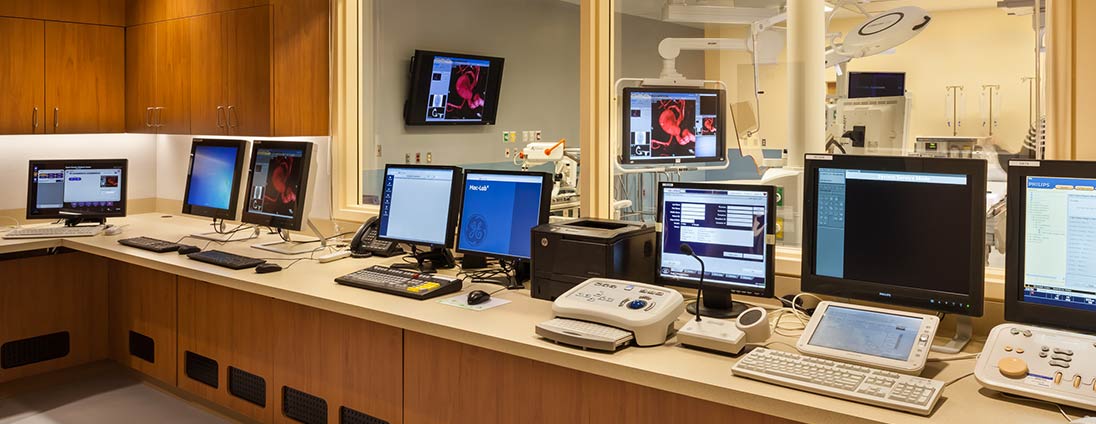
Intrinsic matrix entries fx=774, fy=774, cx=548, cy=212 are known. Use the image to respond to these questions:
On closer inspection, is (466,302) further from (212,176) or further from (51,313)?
(51,313)

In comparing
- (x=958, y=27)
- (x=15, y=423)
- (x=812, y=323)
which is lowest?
(x=15, y=423)

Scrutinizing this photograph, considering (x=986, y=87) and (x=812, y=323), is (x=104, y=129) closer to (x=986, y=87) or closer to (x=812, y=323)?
(x=812, y=323)

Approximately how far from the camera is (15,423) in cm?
342

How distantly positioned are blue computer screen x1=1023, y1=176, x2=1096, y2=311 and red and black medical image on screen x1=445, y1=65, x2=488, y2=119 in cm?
502

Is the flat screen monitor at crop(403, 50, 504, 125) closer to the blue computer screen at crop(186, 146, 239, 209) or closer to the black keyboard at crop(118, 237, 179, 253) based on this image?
the blue computer screen at crop(186, 146, 239, 209)

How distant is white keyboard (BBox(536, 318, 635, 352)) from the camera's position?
195cm

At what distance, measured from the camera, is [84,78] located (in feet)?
14.4

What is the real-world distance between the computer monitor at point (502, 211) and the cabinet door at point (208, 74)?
180 centimetres

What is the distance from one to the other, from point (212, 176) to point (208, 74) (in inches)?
26.2

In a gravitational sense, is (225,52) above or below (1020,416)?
above

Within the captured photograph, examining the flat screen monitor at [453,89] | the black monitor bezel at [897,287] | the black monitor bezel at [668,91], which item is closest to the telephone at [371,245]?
the black monitor bezel at [668,91]

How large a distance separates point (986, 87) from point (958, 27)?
114 cm

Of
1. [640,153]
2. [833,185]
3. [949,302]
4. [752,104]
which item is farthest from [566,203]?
[949,302]

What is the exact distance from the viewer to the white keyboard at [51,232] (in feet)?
12.1
